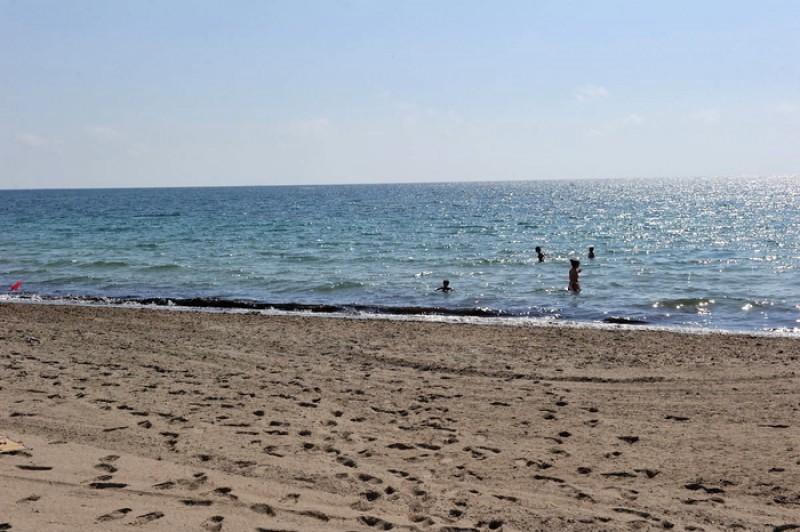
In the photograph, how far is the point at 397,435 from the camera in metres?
7.63

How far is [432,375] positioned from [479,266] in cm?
1789

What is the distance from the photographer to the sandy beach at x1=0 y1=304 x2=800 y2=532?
5637 mm

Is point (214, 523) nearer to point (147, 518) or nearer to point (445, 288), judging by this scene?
point (147, 518)

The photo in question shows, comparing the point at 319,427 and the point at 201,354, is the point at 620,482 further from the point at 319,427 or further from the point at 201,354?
the point at 201,354

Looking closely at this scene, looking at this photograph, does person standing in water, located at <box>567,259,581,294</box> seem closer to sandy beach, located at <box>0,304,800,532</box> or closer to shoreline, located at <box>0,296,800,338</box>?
shoreline, located at <box>0,296,800,338</box>

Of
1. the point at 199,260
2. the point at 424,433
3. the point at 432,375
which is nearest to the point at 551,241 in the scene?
the point at 199,260

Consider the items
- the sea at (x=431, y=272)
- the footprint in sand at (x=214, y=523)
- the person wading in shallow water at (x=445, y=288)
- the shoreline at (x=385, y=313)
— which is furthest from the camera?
the person wading in shallow water at (x=445, y=288)

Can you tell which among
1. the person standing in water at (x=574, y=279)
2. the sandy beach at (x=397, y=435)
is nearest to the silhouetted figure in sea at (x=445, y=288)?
the person standing in water at (x=574, y=279)

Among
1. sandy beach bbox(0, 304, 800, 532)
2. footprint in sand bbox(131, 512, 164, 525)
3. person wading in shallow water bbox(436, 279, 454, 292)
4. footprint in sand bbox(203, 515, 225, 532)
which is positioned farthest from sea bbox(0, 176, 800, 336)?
footprint in sand bbox(131, 512, 164, 525)

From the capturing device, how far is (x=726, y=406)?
29.6 ft

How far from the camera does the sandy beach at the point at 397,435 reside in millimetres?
5637

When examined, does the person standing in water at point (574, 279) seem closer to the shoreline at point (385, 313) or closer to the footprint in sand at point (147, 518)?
the shoreline at point (385, 313)

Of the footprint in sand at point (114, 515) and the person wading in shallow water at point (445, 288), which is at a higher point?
the person wading in shallow water at point (445, 288)

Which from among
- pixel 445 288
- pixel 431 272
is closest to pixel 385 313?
pixel 445 288
